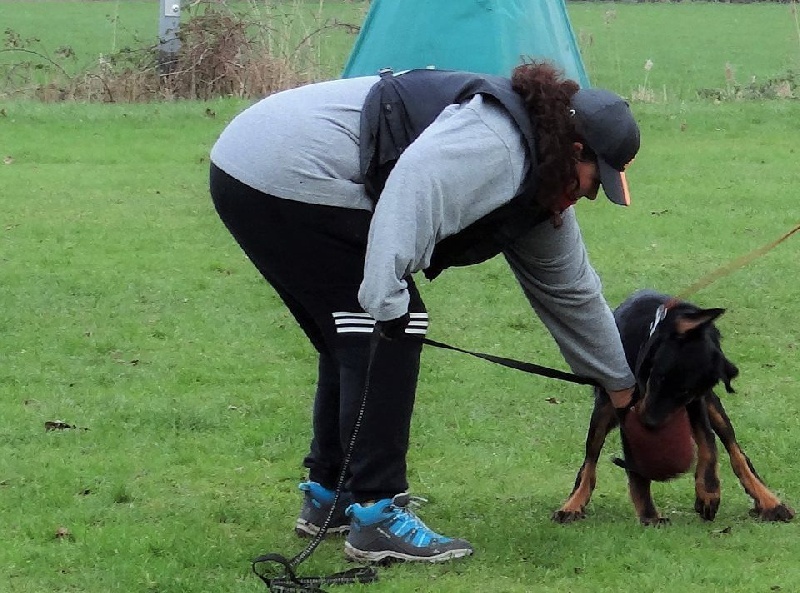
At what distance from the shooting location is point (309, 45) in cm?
1463

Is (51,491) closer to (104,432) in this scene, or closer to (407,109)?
(104,432)

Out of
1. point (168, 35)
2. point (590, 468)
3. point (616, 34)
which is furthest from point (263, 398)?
point (616, 34)

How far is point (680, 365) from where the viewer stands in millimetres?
4145

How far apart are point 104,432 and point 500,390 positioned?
6.02 ft

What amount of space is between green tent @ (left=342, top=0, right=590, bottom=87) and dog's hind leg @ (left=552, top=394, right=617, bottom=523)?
20.8 feet

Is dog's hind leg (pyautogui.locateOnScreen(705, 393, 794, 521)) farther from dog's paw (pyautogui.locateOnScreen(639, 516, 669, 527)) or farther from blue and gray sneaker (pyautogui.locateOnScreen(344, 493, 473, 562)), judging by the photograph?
blue and gray sneaker (pyautogui.locateOnScreen(344, 493, 473, 562))

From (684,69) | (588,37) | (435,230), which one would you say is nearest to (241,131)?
(435,230)

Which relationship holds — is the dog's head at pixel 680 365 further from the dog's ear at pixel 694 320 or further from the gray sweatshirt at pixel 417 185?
the gray sweatshirt at pixel 417 185

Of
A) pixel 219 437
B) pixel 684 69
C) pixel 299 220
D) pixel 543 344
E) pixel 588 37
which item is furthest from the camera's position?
pixel 684 69

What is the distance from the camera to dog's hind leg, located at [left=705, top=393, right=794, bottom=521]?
4422 millimetres

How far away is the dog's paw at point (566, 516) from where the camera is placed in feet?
14.5

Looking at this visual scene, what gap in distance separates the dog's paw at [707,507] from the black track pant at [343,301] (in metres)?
1.12

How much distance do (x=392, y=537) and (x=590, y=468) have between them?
0.95m

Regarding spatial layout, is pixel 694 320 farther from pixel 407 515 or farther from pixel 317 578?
pixel 317 578
